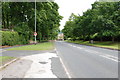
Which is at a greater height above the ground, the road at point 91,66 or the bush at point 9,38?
the bush at point 9,38

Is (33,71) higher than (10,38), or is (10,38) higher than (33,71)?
(10,38)

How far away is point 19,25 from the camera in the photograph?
30781mm

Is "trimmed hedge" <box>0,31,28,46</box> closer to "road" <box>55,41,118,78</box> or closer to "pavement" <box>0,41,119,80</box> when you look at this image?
"pavement" <box>0,41,119,80</box>

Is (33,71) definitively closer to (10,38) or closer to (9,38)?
(9,38)

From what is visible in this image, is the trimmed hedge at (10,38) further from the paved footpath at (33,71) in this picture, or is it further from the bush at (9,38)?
the paved footpath at (33,71)

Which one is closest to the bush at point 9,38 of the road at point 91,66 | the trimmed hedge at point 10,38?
the trimmed hedge at point 10,38

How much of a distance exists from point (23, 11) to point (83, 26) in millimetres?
18376

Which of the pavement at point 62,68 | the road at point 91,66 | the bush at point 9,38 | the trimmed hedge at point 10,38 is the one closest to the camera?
the pavement at point 62,68

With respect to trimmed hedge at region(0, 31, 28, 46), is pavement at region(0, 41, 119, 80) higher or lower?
lower

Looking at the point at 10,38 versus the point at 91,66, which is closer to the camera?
the point at 91,66

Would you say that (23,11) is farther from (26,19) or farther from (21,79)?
(21,79)

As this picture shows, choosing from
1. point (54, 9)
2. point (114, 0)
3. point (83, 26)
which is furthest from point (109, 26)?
point (54, 9)

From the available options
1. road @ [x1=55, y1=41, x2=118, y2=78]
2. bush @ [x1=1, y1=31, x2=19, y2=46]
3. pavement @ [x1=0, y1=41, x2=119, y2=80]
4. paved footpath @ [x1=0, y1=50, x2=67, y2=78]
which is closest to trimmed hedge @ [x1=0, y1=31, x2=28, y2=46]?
bush @ [x1=1, y1=31, x2=19, y2=46]

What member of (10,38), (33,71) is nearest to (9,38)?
(10,38)
